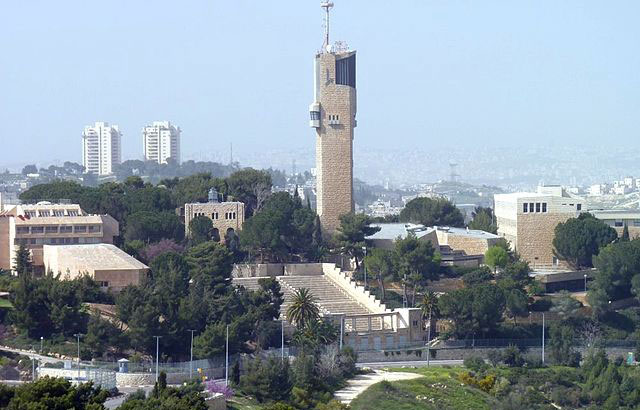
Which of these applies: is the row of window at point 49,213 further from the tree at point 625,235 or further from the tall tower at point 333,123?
the tree at point 625,235

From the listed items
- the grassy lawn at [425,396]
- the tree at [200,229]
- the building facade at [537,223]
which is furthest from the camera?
the building facade at [537,223]

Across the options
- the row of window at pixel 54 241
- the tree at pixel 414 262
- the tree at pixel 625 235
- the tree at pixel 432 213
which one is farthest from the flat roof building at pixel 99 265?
the tree at pixel 625 235

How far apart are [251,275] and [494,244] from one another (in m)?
9.00

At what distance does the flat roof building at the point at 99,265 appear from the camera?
5188 cm

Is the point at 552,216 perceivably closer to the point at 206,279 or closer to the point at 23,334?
the point at 206,279

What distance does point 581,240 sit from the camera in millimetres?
59812

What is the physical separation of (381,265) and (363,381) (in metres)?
9.85

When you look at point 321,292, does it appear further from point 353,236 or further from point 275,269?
point 353,236

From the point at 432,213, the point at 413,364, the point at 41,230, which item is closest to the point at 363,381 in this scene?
the point at 413,364

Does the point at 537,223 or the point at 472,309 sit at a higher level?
the point at 537,223

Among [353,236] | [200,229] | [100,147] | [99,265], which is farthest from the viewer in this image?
[100,147]

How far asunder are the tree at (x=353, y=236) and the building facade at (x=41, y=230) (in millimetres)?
7614

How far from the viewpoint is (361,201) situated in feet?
508

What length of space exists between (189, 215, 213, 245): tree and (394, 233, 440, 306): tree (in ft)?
21.3
